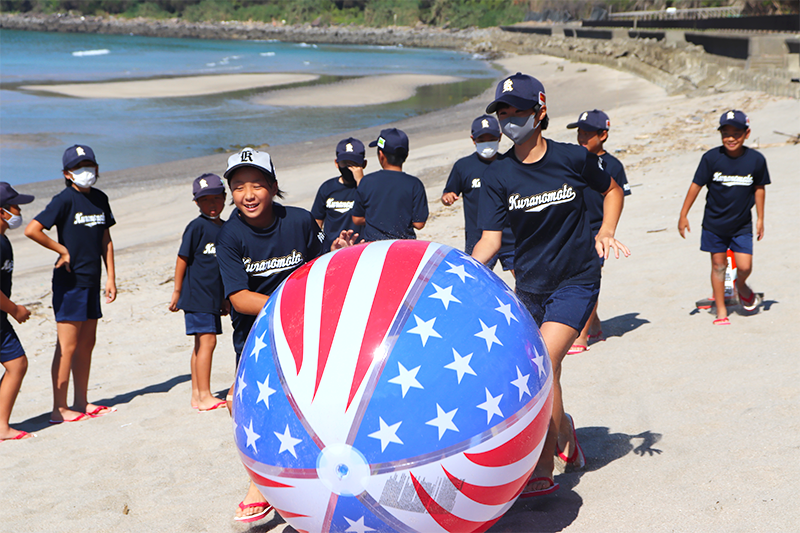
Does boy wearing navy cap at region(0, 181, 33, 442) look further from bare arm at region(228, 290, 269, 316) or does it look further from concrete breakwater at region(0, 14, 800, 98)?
concrete breakwater at region(0, 14, 800, 98)

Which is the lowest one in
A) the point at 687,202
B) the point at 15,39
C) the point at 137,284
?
the point at 137,284

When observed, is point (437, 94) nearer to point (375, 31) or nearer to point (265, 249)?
point (265, 249)

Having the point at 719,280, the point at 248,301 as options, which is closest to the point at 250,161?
the point at 248,301

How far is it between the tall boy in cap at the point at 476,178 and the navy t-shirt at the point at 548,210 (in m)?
Result: 2.82

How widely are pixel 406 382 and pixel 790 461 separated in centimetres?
248

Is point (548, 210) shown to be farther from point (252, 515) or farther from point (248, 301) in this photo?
point (252, 515)

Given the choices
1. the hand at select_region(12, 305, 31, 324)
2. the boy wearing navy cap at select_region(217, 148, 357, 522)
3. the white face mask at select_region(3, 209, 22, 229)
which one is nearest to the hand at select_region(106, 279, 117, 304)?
the hand at select_region(12, 305, 31, 324)

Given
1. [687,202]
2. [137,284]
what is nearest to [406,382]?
[687,202]

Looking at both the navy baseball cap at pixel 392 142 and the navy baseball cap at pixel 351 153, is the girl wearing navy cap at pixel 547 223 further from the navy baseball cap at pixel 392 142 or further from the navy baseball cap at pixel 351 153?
the navy baseball cap at pixel 351 153

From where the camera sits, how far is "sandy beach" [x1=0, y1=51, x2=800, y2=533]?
12.8 ft

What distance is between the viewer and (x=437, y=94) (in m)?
42.0

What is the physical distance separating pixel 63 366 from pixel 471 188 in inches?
157

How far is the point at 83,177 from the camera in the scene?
6.16 m

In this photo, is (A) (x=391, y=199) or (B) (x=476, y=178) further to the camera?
(B) (x=476, y=178)
